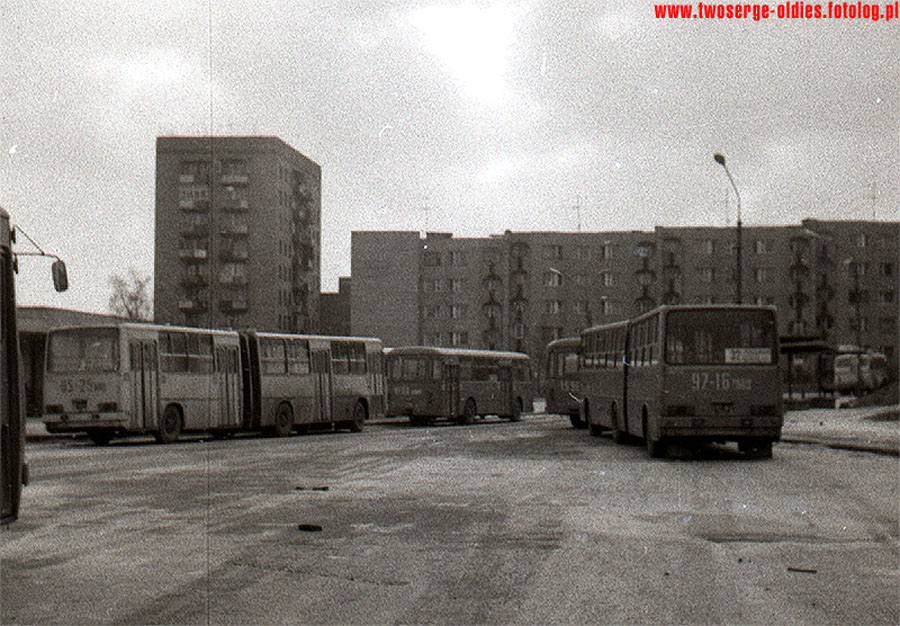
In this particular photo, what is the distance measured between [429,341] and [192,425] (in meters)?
84.7

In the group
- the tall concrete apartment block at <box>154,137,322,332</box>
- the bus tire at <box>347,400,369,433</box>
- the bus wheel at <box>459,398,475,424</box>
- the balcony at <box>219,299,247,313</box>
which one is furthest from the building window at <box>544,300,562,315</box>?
the bus tire at <box>347,400,369,433</box>

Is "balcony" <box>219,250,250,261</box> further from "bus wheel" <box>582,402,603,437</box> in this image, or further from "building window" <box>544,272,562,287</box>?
"bus wheel" <box>582,402,603,437</box>

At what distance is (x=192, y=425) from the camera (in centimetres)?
2800

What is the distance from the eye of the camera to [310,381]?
32.5 metres

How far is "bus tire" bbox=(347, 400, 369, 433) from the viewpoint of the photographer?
1362 inches

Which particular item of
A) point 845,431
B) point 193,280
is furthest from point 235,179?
point 845,431

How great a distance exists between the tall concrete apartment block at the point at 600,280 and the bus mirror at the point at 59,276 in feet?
313

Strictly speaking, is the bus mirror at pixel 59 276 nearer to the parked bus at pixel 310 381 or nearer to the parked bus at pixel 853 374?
the parked bus at pixel 310 381

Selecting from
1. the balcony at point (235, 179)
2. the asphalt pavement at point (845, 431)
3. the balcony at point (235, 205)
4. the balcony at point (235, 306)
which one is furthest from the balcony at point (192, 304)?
the asphalt pavement at point (845, 431)

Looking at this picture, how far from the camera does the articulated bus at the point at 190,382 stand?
2573 centimetres

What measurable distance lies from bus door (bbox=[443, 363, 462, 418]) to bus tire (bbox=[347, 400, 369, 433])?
4.26m

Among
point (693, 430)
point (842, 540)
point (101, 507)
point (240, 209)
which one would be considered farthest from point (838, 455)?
point (240, 209)

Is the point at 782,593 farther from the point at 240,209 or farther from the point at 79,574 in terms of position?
the point at 240,209

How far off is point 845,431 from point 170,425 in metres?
17.0
